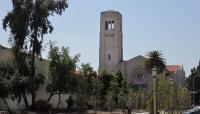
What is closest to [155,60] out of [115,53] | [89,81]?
[89,81]

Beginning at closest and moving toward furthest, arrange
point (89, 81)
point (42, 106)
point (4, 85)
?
1. point (4, 85)
2. point (42, 106)
3. point (89, 81)

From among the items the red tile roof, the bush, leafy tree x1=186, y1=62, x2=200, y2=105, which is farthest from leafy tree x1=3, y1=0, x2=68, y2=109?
the red tile roof

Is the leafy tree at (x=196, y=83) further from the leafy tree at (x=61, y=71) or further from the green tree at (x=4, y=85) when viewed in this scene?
the green tree at (x=4, y=85)

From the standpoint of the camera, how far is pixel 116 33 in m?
140

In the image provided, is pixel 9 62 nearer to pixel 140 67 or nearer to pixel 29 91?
pixel 29 91

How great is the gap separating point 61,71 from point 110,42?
7644 cm

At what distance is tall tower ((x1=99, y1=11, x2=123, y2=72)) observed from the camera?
458ft

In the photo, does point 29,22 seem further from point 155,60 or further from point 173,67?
point 173,67

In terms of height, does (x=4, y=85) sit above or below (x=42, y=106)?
above

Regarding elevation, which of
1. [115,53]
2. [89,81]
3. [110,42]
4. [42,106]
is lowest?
[42,106]

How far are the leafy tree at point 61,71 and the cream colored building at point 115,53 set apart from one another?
72454 mm

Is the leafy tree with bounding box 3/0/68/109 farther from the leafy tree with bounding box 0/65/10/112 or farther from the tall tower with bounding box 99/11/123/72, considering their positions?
the tall tower with bounding box 99/11/123/72

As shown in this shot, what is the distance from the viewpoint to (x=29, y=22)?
60.2 m

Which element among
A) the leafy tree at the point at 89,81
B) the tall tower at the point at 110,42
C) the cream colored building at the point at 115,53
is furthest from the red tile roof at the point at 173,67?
the leafy tree at the point at 89,81
